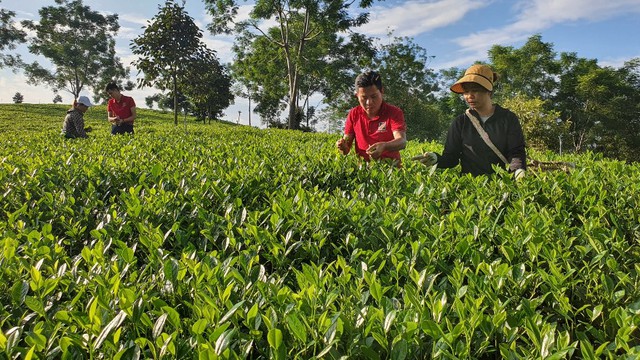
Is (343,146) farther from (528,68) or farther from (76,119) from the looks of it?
(528,68)

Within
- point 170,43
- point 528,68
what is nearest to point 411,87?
point 528,68

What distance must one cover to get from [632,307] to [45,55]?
6111 centimetres

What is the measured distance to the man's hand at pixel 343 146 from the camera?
4.88 m

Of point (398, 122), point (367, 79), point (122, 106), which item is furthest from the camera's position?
point (122, 106)

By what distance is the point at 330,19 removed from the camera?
2469cm

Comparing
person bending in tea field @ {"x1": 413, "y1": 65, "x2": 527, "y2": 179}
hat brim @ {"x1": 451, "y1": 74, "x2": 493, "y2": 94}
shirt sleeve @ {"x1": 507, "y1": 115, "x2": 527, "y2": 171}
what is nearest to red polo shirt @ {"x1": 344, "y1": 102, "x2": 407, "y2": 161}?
person bending in tea field @ {"x1": 413, "y1": 65, "x2": 527, "y2": 179}

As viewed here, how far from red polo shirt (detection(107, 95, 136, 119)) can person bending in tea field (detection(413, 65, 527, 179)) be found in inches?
333

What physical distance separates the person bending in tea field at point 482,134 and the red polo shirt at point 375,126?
0.67 meters

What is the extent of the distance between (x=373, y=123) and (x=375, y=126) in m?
0.04

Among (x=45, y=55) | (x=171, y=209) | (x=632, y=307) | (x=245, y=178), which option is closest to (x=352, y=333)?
(x=632, y=307)

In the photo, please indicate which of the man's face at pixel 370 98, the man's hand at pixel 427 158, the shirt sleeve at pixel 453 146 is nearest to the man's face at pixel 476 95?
the shirt sleeve at pixel 453 146

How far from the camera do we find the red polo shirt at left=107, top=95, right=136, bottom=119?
10.2 m

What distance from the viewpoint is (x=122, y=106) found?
10.4 meters

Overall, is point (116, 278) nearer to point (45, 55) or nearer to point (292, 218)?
point (292, 218)
